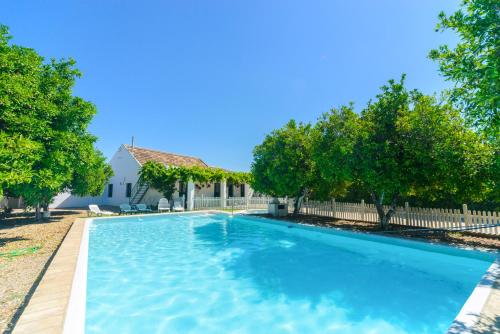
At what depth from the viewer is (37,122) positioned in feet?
27.5

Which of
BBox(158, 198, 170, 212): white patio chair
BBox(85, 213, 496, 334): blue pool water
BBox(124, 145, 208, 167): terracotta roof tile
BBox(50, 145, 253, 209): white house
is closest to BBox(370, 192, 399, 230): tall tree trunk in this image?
BBox(85, 213, 496, 334): blue pool water

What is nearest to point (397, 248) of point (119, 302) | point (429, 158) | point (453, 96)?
point (429, 158)

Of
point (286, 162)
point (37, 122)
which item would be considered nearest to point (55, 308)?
point (37, 122)

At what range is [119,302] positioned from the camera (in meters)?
5.20

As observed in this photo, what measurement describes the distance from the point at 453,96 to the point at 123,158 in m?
28.6

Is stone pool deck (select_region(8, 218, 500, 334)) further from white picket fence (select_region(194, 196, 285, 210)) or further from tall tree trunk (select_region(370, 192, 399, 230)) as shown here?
white picket fence (select_region(194, 196, 285, 210))

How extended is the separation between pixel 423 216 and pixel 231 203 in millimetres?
16217

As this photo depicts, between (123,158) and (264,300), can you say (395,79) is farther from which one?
(123,158)

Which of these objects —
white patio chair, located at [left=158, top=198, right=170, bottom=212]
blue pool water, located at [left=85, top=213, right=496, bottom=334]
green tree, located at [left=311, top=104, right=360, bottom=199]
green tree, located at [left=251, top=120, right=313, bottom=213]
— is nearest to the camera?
blue pool water, located at [left=85, top=213, right=496, bottom=334]

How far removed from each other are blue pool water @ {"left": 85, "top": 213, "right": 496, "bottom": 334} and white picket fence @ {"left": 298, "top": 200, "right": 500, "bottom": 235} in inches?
115

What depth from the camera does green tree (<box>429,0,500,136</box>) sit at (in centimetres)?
427

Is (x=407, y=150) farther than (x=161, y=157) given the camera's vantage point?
No

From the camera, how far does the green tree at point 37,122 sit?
7.04 m

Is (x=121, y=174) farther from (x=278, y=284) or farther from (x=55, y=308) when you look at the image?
(x=55, y=308)
